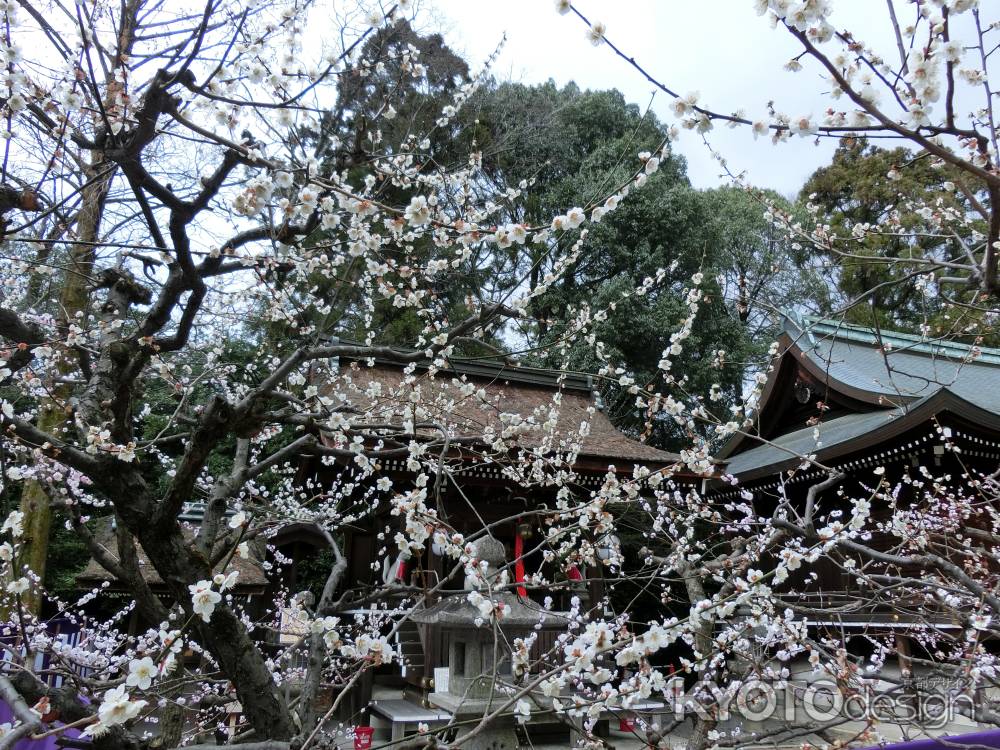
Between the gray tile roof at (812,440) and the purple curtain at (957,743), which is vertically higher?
the gray tile roof at (812,440)

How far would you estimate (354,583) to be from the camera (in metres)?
10.3

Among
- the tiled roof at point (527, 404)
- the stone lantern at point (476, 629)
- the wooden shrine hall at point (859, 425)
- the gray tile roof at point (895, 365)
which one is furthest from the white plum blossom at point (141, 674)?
the gray tile roof at point (895, 365)

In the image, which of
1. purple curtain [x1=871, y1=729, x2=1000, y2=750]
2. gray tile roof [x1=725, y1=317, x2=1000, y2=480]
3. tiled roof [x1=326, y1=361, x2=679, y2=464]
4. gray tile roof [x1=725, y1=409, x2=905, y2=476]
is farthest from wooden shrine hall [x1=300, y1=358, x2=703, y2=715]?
purple curtain [x1=871, y1=729, x2=1000, y2=750]

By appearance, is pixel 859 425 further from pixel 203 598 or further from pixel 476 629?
pixel 203 598

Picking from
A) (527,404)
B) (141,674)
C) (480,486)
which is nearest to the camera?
(141,674)

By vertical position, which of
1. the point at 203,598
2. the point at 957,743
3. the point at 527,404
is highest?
the point at 527,404

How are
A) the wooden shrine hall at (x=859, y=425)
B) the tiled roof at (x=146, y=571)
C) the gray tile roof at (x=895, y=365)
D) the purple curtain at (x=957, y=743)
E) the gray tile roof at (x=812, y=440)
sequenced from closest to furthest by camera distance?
1. the purple curtain at (x=957, y=743)
2. the wooden shrine hall at (x=859, y=425)
3. the tiled roof at (x=146, y=571)
4. the gray tile roof at (x=812, y=440)
5. the gray tile roof at (x=895, y=365)

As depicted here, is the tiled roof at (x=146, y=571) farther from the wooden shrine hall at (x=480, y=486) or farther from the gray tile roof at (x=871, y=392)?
the gray tile roof at (x=871, y=392)

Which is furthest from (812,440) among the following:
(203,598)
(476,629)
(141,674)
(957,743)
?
(141,674)

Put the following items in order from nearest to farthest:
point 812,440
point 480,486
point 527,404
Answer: point 480,486 < point 812,440 < point 527,404

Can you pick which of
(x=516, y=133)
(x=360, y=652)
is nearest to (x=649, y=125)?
(x=516, y=133)

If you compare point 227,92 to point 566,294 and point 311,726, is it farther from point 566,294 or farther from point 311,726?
point 566,294

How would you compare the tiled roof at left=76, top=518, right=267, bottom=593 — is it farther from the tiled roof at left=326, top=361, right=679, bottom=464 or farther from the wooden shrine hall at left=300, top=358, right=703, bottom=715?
the tiled roof at left=326, top=361, right=679, bottom=464

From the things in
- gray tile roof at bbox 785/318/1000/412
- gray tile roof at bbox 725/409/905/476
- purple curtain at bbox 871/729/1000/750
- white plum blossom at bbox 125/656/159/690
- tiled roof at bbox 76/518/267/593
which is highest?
gray tile roof at bbox 785/318/1000/412
